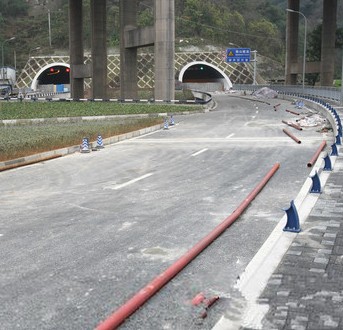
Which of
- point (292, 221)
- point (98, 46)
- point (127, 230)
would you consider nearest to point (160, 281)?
point (127, 230)

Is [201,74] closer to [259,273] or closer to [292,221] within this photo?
[292,221]

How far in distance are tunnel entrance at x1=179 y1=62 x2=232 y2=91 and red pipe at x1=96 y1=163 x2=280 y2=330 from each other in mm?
92100

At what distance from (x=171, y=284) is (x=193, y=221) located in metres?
2.94

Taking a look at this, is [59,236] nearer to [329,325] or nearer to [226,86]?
[329,325]

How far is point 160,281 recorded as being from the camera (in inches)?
234

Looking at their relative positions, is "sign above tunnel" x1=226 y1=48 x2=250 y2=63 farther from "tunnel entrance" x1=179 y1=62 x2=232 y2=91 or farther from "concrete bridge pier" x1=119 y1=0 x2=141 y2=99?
"concrete bridge pier" x1=119 y1=0 x2=141 y2=99

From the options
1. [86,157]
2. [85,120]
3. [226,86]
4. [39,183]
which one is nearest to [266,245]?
[39,183]

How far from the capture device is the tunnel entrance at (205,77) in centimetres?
10012

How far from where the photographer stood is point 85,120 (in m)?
36.2

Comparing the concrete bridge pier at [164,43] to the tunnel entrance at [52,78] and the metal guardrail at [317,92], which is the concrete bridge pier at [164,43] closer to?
the metal guardrail at [317,92]

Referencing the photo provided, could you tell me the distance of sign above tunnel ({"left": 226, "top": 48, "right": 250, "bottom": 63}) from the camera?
274ft

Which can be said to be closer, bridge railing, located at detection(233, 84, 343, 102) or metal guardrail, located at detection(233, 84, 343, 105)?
metal guardrail, located at detection(233, 84, 343, 105)

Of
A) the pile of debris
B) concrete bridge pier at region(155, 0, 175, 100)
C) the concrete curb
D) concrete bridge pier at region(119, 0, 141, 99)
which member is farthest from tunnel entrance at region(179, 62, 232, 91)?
the concrete curb

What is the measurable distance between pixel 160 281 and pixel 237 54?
81.9 m
